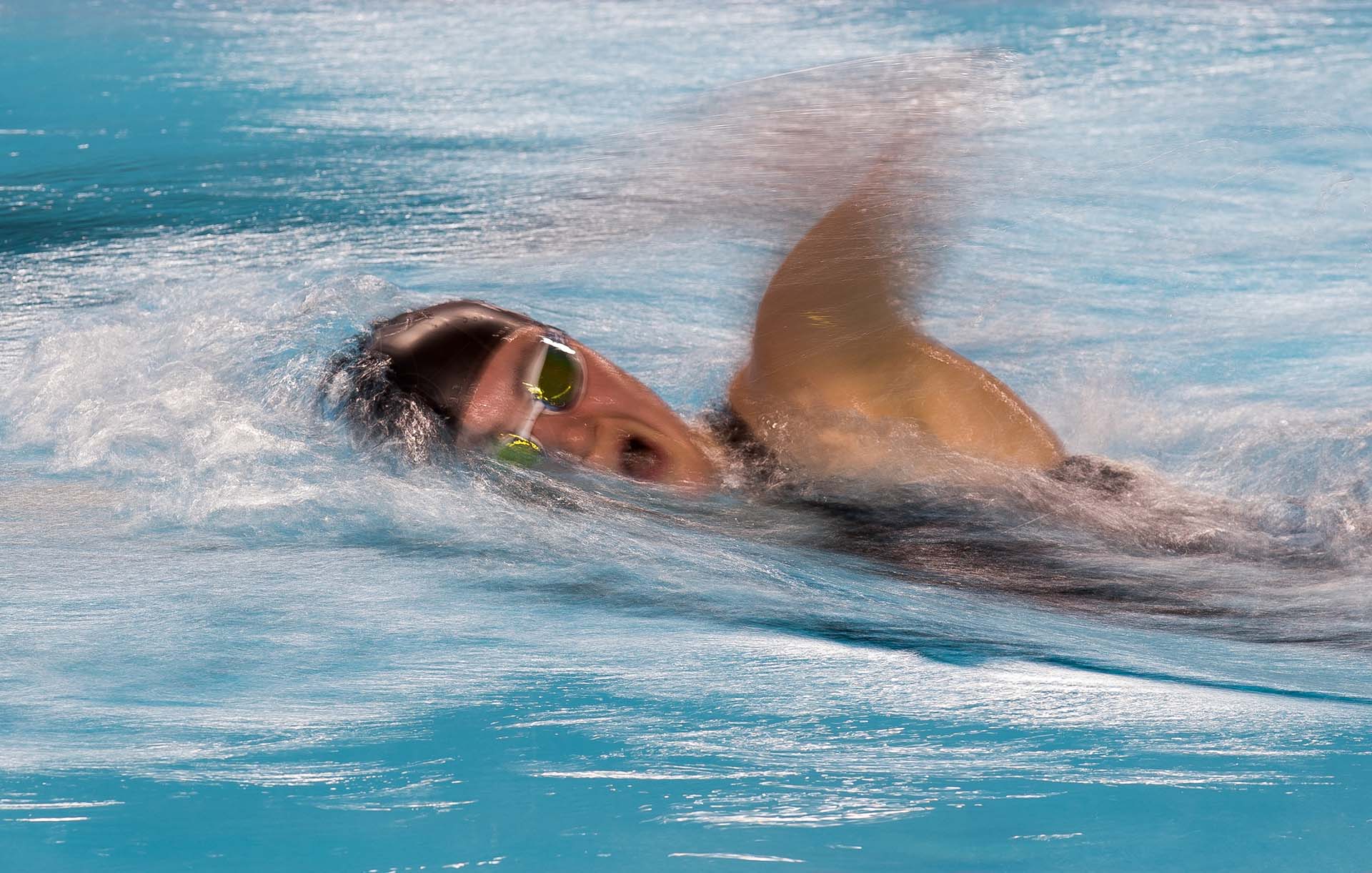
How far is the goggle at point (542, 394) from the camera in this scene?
2.21m

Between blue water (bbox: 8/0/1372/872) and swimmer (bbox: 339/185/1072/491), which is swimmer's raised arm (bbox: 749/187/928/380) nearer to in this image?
swimmer (bbox: 339/185/1072/491)

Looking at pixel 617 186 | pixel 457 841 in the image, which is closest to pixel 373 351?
pixel 457 841

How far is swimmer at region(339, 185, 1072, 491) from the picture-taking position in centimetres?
222

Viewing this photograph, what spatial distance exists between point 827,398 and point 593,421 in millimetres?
442

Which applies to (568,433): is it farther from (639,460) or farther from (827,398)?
(827,398)

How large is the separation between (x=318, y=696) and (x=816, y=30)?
5683 mm

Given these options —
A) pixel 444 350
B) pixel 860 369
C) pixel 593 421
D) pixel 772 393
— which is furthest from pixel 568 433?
pixel 860 369

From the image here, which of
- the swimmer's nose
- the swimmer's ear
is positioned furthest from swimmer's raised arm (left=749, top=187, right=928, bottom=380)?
the swimmer's nose

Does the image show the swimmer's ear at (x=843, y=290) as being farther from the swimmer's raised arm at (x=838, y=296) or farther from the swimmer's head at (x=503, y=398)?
the swimmer's head at (x=503, y=398)

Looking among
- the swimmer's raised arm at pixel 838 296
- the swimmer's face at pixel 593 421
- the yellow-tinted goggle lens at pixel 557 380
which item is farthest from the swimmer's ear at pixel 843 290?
the yellow-tinted goggle lens at pixel 557 380

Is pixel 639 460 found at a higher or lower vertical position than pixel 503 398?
lower

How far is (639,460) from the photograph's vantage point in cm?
227

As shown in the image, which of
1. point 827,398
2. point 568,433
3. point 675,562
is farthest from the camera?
point 827,398

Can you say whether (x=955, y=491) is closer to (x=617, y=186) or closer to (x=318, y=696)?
(x=318, y=696)
